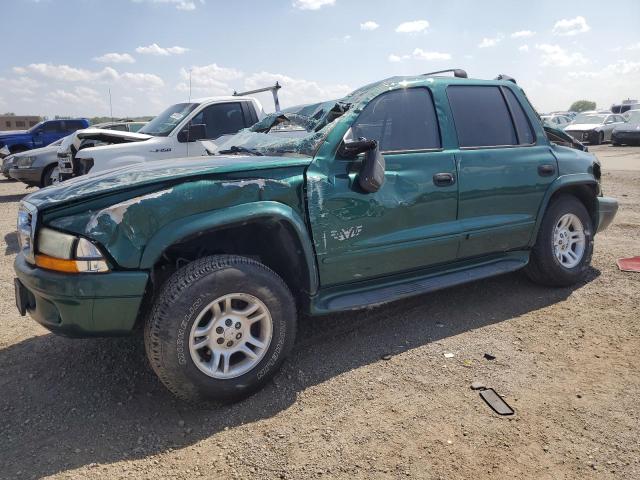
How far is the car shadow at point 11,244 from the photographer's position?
6.44 metres

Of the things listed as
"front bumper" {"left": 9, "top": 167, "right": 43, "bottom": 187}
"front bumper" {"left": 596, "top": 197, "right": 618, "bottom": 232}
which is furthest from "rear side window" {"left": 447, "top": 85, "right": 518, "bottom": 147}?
"front bumper" {"left": 9, "top": 167, "right": 43, "bottom": 187}

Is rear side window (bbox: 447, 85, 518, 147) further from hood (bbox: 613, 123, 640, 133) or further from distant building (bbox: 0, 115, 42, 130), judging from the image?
distant building (bbox: 0, 115, 42, 130)

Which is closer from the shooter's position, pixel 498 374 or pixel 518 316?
pixel 498 374

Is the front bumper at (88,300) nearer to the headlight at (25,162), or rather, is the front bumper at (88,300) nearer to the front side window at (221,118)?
the front side window at (221,118)

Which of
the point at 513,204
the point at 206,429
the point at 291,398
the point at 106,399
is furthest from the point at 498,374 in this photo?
the point at 106,399

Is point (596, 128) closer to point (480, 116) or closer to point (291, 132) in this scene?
point (480, 116)

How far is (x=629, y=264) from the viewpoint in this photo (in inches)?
204

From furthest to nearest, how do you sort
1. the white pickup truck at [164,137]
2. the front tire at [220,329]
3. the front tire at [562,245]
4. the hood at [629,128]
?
the hood at [629,128], the white pickup truck at [164,137], the front tire at [562,245], the front tire at [220,329]

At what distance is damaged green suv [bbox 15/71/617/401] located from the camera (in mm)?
2607

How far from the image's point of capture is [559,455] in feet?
7.87

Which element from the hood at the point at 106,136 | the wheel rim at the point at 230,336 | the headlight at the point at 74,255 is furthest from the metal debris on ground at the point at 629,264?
the hood at the point at 106,136

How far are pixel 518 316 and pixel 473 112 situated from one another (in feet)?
5.59

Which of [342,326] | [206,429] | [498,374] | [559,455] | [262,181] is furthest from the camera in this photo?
[342,326]

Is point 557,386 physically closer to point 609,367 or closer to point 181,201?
point 609,367
